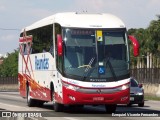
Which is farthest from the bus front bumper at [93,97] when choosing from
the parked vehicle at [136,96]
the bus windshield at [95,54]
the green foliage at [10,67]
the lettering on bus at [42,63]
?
the green foliage at [10,67]

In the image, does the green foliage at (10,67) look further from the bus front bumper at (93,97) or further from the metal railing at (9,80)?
the bus front bumper at (93,97)

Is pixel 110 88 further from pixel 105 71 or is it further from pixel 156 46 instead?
pixel 156 46

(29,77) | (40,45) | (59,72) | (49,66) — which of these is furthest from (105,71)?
(29,77)

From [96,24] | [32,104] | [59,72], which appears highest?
[96,24]

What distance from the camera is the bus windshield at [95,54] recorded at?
68.0 feet

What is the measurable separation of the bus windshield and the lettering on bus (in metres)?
3.15

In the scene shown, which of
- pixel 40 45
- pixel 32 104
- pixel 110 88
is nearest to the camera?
pixel 110 88

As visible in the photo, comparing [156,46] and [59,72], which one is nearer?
[59,72]

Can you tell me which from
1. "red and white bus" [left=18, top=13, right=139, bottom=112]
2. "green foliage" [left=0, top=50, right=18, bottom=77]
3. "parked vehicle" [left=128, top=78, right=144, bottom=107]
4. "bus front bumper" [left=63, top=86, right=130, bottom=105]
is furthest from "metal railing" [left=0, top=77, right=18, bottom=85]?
"bus front bumper" [left=63, top=86, right=130, bottom=105]

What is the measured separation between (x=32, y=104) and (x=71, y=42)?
802 centimetres

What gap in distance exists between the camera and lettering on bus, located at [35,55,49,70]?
24.2 meters

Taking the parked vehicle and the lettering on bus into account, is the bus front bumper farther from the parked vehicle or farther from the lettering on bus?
the parked vehicle


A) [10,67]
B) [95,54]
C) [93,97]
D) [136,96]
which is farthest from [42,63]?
[10,67]

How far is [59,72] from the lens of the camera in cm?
2152
